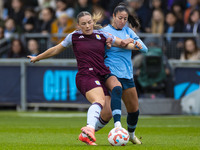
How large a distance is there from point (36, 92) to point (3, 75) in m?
1.37

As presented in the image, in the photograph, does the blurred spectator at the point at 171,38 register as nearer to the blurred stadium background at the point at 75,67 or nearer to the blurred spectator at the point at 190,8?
the blurred stadium background at the point at 75,67

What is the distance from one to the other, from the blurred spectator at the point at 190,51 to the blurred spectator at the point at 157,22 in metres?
1.30

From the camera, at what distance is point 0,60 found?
18.6 meters

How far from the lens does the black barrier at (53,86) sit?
1772 cm

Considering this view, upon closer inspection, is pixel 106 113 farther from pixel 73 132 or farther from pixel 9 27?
pixel 9 27

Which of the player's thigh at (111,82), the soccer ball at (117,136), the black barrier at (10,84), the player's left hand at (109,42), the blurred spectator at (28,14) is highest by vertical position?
the blurred spectator at (28,14)

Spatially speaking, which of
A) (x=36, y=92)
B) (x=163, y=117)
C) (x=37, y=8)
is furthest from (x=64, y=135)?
(x=37, y=8)

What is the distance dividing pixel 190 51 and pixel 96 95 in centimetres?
924

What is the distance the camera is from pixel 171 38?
17188mm

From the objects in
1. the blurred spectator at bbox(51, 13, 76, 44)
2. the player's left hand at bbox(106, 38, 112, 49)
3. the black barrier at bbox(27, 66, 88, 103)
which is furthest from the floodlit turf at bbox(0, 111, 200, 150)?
the blurred spectator at bbox(51, 13, 76, 44)

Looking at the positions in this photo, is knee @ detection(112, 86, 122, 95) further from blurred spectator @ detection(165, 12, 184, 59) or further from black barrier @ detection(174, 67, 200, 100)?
blurred spectator @ detection(165, 12, 184, 59)

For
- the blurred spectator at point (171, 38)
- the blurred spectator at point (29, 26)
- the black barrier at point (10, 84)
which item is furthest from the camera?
the blurred spectator at point (29, 26)

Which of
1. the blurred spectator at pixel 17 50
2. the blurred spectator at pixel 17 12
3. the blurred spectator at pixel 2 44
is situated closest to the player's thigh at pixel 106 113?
the blurred spectator at pixel 17 50

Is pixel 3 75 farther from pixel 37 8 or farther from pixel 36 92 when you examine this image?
pixel 37 8
